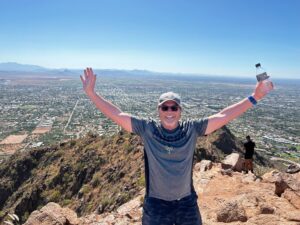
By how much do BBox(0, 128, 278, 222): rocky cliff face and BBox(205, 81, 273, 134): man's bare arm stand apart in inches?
428

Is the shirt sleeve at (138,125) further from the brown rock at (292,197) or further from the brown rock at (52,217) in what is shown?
the brown rock at (292,197)

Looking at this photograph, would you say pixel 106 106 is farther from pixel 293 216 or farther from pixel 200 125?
pixel 293 216

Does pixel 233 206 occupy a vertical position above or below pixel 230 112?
below

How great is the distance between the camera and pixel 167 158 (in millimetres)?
3809

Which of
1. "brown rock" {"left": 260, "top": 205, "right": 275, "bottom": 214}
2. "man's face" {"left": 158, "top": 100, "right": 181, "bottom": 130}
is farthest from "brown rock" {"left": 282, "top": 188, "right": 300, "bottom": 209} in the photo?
"man's face" {"left": 158, "top": 100, "right": 181, "bottom": 130}

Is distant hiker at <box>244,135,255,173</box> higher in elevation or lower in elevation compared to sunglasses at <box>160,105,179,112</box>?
lower

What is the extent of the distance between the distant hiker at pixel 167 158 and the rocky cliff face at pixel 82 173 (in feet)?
35.2

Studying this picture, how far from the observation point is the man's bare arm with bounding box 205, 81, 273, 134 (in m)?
4.11

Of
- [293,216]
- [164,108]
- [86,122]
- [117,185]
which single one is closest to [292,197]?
[293,216]

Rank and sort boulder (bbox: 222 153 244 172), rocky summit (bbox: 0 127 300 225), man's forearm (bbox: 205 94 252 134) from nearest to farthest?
man's forearm (bbox: 205 94 252 134)
rocky summit (bbox: 0 127 300 225)
boulder (bbox: 222 153 244 172)

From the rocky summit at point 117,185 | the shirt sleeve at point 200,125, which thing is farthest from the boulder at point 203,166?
the shirt sleeve at point 200,125

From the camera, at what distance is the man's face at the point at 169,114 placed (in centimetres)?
389

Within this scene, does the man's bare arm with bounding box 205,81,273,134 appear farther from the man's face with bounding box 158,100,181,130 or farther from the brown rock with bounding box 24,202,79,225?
the brown rock with bounding box 24,202,79,225

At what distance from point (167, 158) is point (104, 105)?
3.13ft
